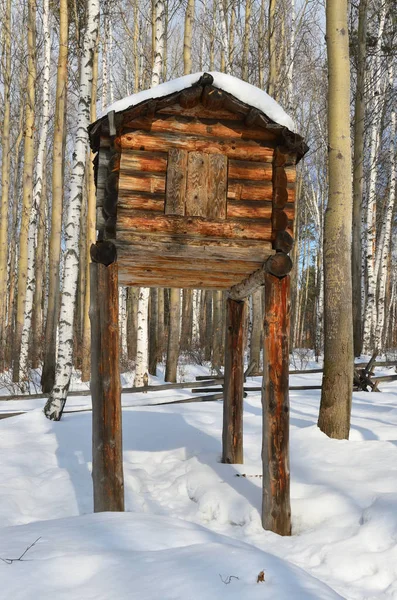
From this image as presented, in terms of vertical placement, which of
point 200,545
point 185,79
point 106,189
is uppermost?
point 185,79

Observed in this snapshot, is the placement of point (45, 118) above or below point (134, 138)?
above

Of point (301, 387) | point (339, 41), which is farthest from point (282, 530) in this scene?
point (301, 387)

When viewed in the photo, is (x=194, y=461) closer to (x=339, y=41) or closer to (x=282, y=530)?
(x=282, y=530)

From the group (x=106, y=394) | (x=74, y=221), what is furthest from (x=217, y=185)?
(x=74, y=221)

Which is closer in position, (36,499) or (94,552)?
(94,552)

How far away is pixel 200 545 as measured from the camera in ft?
10.2

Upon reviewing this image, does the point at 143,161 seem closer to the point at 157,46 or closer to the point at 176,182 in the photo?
the point at 176,182

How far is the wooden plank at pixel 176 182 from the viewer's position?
4344 mm

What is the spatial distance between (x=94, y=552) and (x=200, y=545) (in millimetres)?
652

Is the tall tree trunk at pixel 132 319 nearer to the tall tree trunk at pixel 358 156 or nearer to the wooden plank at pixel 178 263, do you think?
the tall tree trunk at pixel 358 156

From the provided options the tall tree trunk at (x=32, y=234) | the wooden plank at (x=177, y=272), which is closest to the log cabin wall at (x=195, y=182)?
the wooden plank at (x=177, y=272)

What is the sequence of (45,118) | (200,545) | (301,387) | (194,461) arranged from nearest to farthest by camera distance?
(200,545), (194,461), (301,387), (45,118)

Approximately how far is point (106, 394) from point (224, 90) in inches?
107

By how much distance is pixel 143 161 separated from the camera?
4352mm
